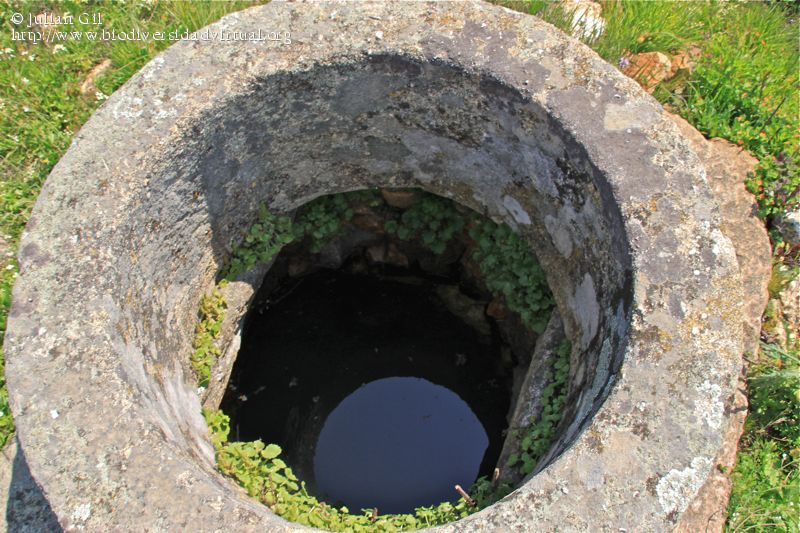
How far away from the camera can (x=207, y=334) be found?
3.33 metres

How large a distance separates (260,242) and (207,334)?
577 millimetres

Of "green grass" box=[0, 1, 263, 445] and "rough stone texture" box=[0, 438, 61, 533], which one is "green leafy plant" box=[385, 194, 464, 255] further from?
"rough stone texture" box=[0, 438, 61, 533]

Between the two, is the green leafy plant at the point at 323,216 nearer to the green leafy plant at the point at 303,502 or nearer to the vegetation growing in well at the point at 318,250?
the vegetation growing in well at the point at 318,250

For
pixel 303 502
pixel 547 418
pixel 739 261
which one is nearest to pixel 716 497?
pixel 547 418

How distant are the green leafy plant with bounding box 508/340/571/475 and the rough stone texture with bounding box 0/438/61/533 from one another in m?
2.15

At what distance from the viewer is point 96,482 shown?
2.00 metres

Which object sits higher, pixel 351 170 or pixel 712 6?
pixel 712 6

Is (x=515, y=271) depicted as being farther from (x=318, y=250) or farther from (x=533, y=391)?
(x=318, y=250)

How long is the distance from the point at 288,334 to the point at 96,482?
2693mm

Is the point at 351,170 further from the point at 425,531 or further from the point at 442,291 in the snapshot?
the point at 425,531

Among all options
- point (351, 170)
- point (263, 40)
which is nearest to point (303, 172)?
point (351, 170)

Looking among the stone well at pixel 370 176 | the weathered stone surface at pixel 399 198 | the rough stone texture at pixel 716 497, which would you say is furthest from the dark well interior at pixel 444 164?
the rough stone texture at pixel 716 497

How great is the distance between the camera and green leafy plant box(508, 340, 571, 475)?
9.45 ft

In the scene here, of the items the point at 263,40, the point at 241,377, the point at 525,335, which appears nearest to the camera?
the point at 263,40
